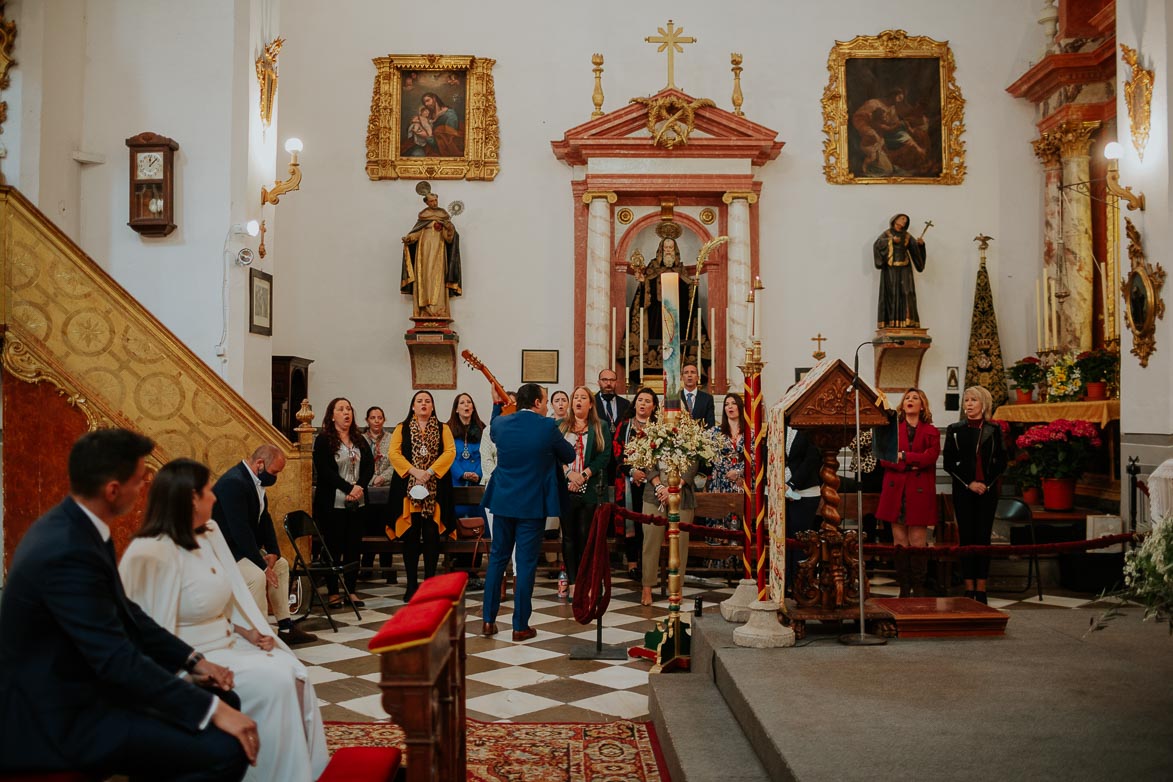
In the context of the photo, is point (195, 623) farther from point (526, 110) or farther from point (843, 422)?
point (526, 110)

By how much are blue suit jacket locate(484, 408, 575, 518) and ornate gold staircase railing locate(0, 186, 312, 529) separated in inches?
80.9

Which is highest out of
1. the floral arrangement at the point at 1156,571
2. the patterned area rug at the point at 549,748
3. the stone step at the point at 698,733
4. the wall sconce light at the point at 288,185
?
the wall sconce light at the point at 288,185

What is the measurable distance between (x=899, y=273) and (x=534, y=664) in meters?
8.52

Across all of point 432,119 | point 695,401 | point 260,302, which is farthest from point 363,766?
point 432,119

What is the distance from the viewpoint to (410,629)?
2662 millimetres

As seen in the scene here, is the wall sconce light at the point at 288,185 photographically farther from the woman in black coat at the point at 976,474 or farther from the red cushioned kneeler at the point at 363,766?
the red cushioned kneeler at the point at 363,766

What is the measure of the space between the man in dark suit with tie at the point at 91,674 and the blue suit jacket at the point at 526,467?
3.66 meters

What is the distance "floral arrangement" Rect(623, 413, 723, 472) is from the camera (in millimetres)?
5816

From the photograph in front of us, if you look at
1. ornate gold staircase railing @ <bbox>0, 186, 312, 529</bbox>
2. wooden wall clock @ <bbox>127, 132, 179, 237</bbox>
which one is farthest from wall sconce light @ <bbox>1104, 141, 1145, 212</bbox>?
wooden wall clock @ <bbox>127, 132, 179, 237</bbox>

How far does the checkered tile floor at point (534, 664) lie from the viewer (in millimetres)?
5141

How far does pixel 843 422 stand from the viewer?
16.8 feet

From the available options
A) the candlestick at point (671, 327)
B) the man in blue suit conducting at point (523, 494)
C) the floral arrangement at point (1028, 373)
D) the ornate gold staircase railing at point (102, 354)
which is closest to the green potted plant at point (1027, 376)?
the floral arrangement at point (1028, 373)

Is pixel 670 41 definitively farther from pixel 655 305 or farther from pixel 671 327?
pixel 671 327

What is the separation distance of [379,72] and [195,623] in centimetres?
1071
